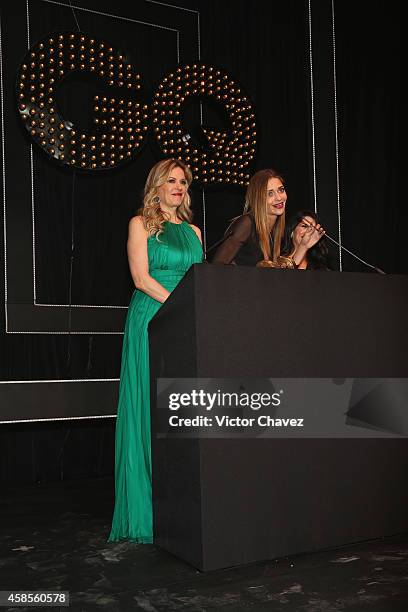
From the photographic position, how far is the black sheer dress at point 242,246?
305cm

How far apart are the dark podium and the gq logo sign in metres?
1.87

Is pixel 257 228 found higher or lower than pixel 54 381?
higher

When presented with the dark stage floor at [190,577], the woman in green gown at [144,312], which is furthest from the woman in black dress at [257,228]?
the dark stage floor at [190,577]

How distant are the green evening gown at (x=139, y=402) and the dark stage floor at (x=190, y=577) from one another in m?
0.12

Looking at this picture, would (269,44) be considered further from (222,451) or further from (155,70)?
(222,451)

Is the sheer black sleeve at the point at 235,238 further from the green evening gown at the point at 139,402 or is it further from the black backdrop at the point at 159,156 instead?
the black backdrop at the point at 159,156

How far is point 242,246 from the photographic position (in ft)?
10.0

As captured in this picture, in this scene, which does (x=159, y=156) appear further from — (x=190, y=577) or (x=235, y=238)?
(x=190, y=577)

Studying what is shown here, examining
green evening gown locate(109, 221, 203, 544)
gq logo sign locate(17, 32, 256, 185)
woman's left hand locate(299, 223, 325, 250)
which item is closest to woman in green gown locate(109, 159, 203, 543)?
green evening gown locate(109, 221, 203, 544)

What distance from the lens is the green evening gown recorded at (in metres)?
2.77

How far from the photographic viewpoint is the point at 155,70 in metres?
4.49

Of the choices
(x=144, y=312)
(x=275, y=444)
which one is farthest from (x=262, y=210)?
(x=275, y=444)

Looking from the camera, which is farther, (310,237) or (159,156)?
(159,156)

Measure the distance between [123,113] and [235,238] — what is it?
5.20 feet
